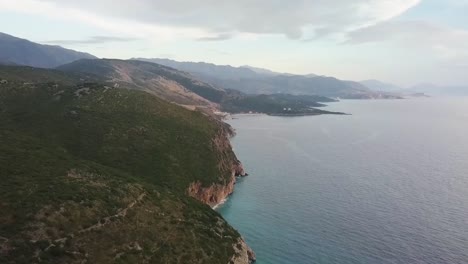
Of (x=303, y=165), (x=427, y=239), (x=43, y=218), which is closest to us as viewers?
(x=43, y=218)

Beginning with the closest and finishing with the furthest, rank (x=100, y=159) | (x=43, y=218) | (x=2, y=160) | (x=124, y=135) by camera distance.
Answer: (x=43, y=218) → (x=2, y=160) → (x=100, y=159) → (x=124, y=135)

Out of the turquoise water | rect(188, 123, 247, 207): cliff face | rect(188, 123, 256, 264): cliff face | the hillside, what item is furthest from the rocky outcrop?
rect(188, 123, 247, 207): cliff face

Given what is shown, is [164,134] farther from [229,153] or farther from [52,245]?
[52,245]

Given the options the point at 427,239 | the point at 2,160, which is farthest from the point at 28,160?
the point at 427,239

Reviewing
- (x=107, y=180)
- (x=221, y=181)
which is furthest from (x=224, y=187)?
(x=107, y=180)

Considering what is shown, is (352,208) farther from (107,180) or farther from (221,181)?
(107,180)

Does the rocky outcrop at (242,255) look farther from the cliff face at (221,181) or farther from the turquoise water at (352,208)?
the cliff face at (221,181)

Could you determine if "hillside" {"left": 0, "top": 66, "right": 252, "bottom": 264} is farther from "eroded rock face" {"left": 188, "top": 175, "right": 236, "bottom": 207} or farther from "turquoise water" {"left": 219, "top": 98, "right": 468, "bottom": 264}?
"turquoise water" {"left": 219, "top": 98, "right": 468, "bottom": 264}
